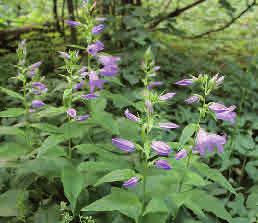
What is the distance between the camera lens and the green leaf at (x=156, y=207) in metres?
1.65

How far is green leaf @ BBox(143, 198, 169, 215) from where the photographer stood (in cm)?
165

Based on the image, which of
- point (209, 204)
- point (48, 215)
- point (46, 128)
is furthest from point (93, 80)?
point (209, 204)

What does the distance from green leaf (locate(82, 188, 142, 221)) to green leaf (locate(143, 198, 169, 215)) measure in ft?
0.24

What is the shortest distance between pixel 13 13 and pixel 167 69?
4192 millimetres

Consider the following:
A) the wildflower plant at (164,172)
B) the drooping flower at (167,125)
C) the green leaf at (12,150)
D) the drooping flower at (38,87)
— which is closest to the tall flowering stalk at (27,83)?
the drooping flower at (38,87)

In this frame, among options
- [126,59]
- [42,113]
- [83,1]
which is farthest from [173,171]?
[126,59]

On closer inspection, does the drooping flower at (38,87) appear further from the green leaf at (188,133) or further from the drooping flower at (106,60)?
the green leaf at (188,133)

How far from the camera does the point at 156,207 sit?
1.67 metres

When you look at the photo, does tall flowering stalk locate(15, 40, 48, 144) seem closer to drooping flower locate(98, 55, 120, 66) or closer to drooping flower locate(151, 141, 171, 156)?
drooping flower locate(98, 55, 120, 66)

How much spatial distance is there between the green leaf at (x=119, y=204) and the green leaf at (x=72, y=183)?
17cm

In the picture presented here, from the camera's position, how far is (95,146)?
81.3 inches

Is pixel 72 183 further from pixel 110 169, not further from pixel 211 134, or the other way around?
pixel 211 134

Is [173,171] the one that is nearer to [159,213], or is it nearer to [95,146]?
[159,213]

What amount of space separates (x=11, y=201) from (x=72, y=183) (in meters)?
0.52
